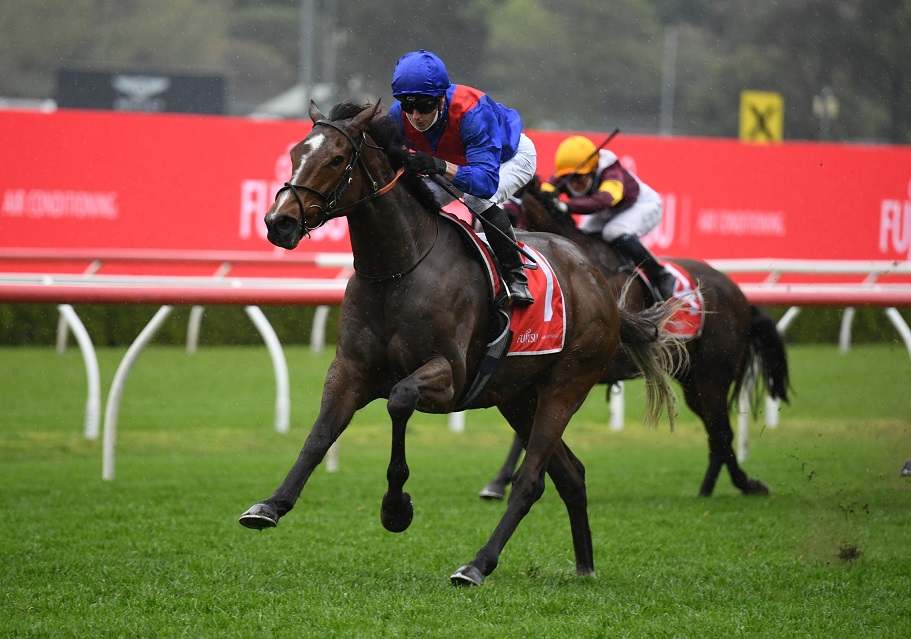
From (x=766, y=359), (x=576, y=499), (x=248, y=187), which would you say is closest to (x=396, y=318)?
(x=576, y=499)

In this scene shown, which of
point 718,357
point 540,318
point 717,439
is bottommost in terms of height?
point 717,439

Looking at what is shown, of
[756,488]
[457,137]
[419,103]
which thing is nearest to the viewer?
[419,103]

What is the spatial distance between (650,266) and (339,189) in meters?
2.86

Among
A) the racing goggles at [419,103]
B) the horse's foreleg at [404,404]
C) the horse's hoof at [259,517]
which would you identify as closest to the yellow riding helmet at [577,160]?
the racing goggles at [419,103]

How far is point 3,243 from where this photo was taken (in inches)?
475

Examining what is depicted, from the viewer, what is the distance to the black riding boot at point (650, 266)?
623 centimetres

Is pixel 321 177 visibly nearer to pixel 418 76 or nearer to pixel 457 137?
pixel 418 76

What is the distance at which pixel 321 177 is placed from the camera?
3.68 meters

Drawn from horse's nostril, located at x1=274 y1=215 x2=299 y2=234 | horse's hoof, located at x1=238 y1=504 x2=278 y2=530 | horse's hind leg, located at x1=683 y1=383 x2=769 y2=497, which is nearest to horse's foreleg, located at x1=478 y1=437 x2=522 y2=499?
horse's hind leg, located at x1=683 y1=383 x2=769 y2=497

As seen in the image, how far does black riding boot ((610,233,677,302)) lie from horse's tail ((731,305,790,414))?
3.08 feet

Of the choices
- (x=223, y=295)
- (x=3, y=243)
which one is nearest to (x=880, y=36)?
(x=3, y=243)

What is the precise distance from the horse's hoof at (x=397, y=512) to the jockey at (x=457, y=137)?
829mm

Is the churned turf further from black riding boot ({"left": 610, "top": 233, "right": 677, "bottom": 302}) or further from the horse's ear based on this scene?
the horse's ear

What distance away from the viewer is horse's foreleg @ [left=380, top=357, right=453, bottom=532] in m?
3.74
